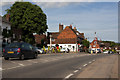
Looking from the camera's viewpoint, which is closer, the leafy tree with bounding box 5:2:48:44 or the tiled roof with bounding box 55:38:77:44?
the leafy tree with bounding box 5:2:48:44

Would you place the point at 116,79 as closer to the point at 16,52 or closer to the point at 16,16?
the point at 16,52

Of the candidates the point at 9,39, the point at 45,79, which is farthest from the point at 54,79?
the point at 9,39

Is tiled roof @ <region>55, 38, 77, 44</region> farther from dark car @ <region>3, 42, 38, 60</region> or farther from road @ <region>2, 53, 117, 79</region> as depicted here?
road @ <region>2, 53, 117, 79</region>

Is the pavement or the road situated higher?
the road

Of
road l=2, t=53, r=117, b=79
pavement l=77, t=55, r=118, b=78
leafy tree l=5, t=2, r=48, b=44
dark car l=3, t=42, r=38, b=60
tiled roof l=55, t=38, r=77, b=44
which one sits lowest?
pavement l=77, t=55, r=118, b=78

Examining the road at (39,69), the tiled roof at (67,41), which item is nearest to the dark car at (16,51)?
the road at (39,69)

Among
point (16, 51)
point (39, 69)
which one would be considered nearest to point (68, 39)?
point (16, 51)

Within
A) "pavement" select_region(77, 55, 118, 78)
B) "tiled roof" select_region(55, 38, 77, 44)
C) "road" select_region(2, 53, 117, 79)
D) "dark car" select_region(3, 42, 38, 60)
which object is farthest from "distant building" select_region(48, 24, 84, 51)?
"pavement" select_region(77, 55, 118, 78)

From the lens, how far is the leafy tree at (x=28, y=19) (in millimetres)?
50188

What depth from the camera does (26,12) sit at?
167ft

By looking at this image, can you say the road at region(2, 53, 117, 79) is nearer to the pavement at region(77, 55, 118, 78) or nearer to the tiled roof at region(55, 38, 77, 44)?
the pavement at region(77, 55, 118, 78)

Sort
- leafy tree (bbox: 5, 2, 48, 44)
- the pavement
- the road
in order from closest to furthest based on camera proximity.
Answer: the road < the pavement < leafy tree (bbox: 5, 2, 48, 44)

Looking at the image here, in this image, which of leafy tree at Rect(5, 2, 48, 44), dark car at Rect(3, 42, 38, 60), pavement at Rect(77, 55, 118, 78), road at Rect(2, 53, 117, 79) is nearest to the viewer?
road at Rect(2, 53, 117, 79)

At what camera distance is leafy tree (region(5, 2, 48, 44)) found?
5019 cm
